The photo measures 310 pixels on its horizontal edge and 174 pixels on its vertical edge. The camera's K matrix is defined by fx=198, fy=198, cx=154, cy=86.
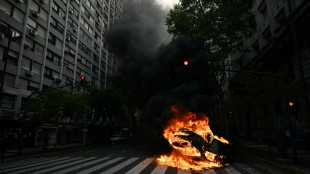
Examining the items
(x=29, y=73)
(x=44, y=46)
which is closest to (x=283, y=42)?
(x=29, y=73)

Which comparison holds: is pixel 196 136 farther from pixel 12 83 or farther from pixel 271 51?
pixel 12 83

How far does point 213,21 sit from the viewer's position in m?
21.7

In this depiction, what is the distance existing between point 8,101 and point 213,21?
80.3 ft

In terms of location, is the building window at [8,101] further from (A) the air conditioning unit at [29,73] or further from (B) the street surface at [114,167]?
(B) the street surface at [114,167]

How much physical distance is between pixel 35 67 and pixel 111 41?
15.3 m

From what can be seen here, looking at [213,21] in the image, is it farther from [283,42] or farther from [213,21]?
[283,42]

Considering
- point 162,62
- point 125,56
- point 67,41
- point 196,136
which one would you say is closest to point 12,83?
point 67,41

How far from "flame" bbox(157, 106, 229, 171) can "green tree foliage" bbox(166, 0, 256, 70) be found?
12.9m

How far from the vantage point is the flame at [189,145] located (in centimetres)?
1005

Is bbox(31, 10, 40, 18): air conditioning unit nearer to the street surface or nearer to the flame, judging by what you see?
the street surface

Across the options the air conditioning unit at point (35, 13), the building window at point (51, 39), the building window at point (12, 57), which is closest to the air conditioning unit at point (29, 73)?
the building window at point (12, 57)

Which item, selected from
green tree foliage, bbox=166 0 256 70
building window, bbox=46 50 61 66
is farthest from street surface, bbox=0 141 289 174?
building window, bbox=46 50 61 66

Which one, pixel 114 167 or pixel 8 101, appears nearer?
pixel 114 167

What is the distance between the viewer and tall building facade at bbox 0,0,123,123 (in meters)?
22.1
